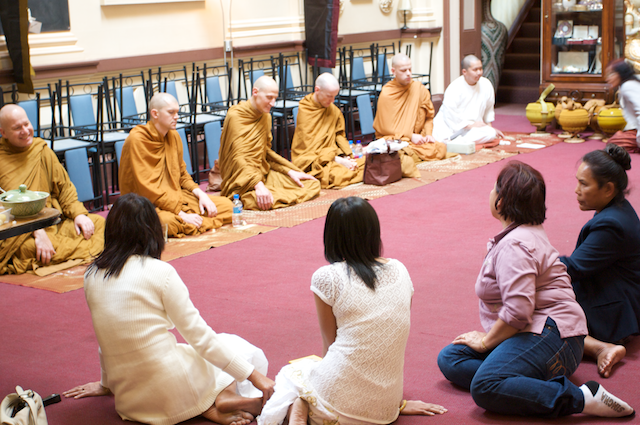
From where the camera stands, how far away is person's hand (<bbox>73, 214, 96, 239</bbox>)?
4.40 meters

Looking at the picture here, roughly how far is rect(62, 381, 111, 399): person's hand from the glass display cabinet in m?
7.03

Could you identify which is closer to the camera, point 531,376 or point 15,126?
point 531,376

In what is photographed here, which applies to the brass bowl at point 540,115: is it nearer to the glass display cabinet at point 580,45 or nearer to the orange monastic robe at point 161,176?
the glass display cabinet at point 580,45

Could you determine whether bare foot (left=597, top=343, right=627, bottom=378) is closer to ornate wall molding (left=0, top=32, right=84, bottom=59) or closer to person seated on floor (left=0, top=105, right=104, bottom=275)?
person seated on floor (left=0, top=105, right=104, bottom=275)

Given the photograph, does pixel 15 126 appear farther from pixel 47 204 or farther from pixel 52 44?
pixel 52 44

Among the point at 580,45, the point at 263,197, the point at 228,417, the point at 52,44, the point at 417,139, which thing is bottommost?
the point at 228,417

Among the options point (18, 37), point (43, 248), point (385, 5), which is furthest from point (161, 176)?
point (385, 5)

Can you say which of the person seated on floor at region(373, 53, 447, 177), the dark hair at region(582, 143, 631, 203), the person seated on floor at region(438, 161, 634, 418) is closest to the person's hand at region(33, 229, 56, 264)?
the person seated on floor at region(438, 161, 634, 418)

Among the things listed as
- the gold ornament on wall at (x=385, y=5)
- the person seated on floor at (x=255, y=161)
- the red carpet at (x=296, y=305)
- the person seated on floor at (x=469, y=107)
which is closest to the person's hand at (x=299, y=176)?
the person seated on floor at (x=255, y=161)

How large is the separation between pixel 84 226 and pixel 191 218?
30.8 inches

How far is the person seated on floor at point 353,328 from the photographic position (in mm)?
2184

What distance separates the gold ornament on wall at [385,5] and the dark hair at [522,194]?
7.14 meters

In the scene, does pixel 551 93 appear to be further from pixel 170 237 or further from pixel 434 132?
pixel 170 237

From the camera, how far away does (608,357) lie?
2.73 metres
